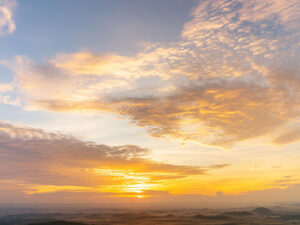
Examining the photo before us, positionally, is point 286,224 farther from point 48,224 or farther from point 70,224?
point 48,224

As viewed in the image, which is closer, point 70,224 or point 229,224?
point 70,224

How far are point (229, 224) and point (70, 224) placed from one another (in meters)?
131

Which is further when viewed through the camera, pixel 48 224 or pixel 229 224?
pixel 229 224

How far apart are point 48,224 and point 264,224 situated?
174814 mm

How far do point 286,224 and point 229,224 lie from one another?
50543 millimetres

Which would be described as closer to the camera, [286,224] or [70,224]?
[70,224]

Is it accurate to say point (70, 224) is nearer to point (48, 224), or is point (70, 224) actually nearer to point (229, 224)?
point (48, 224)

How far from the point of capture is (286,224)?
199125 millimetres

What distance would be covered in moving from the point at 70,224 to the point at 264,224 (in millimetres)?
160694

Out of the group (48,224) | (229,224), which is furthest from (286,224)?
(48,224)

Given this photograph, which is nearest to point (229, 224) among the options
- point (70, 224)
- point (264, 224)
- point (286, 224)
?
point (264, 224)

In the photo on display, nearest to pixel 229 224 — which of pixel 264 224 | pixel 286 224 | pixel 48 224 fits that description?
pixel 264 224

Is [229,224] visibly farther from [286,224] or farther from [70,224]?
[70,224]

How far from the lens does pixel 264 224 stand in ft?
651
